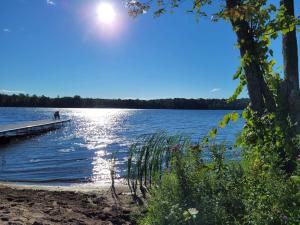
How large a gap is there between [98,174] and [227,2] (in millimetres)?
15317

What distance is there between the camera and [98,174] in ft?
62.6

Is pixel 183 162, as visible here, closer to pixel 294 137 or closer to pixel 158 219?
pixel 158 219

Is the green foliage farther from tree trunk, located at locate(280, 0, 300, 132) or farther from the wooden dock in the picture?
the wooden dock

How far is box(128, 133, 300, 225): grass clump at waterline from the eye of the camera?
13.4ft

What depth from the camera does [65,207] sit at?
9.81 meters

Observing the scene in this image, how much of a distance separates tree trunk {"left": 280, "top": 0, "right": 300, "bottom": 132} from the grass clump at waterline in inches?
37.9

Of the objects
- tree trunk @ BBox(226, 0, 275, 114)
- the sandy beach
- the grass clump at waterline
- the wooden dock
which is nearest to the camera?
the grass clump at waterline

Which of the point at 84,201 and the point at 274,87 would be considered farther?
the point at 84,201

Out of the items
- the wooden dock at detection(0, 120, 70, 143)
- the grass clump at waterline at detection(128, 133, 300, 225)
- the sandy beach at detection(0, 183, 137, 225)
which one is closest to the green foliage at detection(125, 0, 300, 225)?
the grass clump at waterline at detection(128, 133, 300, 225)

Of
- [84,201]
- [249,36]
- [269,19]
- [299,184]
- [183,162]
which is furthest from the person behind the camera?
[84,201]

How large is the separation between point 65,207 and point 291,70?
6.87 meters

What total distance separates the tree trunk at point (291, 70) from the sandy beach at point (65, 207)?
16.4 feet

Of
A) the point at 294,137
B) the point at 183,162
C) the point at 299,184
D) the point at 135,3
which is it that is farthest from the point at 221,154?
the point at 135,3

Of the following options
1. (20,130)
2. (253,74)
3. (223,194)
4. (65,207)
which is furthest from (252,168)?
(20,130)
